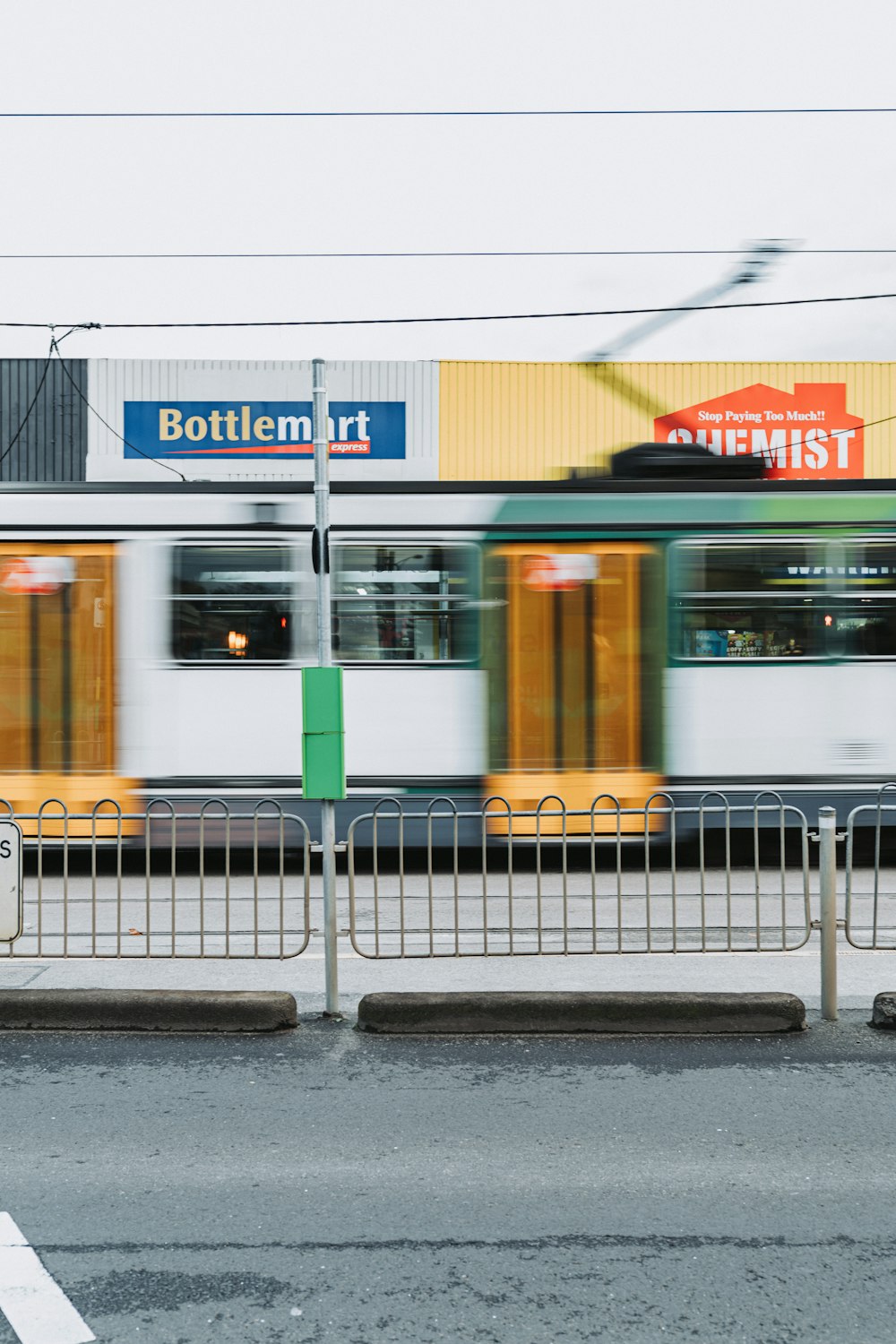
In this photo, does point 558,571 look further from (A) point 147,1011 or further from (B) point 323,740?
(A) point 147,1011

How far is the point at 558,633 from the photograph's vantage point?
10.2 metres

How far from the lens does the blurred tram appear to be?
1005 cm

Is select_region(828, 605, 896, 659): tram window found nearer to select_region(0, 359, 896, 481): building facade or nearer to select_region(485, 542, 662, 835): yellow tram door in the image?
select_region(485, 542, 662, 835): yellow tram door

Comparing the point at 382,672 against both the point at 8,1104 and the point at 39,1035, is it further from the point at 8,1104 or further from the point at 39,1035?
the point at 8,1104

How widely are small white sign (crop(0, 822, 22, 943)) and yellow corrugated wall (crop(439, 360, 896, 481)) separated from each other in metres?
19.8

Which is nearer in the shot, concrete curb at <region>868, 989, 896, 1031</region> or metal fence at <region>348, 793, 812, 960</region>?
concrete curb at <region>868, 989, 896, 1031</region>


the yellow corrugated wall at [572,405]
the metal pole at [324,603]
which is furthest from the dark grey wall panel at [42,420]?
the metal pole at [324,603]

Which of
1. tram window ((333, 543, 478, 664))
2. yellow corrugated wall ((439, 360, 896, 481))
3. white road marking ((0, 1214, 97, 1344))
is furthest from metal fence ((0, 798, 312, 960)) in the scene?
yellow corrugated wall ((439, 360, 896, 481))

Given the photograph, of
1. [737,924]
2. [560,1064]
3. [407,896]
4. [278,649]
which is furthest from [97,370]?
[560,1064]

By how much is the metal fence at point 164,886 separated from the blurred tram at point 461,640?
0.51 m

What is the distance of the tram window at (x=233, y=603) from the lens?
1004 cm

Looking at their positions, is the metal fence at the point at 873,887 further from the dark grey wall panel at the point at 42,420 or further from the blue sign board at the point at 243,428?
the dark grey wall panel at the point at 42,420

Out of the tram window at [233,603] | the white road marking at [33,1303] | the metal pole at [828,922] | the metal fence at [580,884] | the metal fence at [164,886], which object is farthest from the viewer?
the tram window at [233,603]

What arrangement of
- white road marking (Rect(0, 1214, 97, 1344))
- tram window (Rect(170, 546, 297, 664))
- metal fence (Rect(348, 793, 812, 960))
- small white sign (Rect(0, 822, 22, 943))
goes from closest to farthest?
white road marking (Rect(0, 1214, 97, 1344))
small white sign (Rect(0, 822, 22, 943))
metal fence (Rect(348, 793, 812, 960))
tram window (Rect(170, 546, 297, 664))
